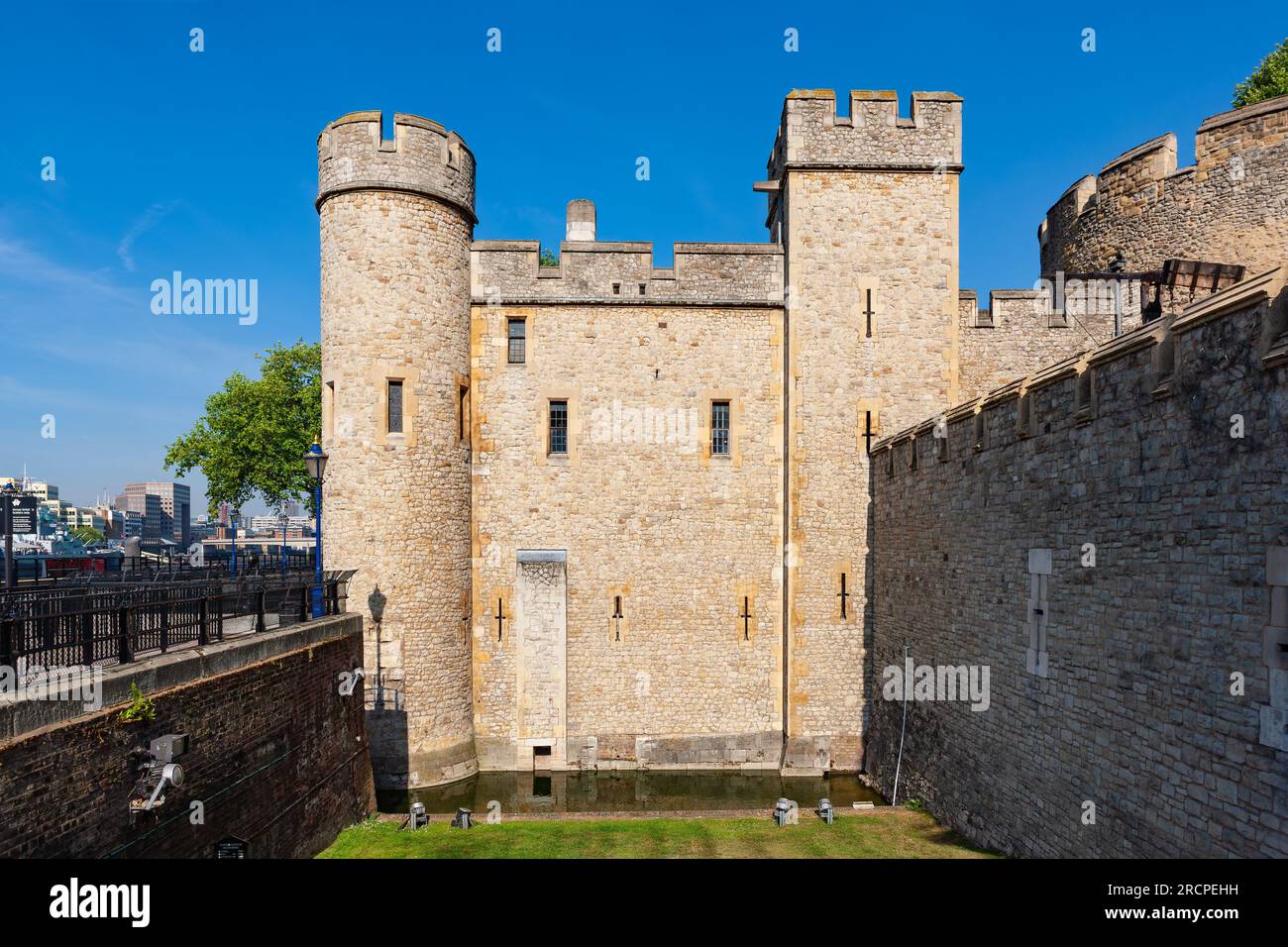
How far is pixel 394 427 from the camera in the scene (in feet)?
50.7

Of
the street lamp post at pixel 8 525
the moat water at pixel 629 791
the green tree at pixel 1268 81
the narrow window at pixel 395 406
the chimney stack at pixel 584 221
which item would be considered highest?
the green tree at pixel 1268 81

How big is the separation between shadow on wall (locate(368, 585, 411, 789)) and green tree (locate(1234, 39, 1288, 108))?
24.8m

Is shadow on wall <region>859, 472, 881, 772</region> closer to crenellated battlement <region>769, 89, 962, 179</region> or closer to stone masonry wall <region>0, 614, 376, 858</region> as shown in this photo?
crenellated battlement <region>769, 89, 962, 179</region>

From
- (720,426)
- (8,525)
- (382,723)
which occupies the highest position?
(720,426)

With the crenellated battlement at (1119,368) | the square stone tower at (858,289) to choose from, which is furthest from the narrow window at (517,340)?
the crenellated battlement at (1119,368)

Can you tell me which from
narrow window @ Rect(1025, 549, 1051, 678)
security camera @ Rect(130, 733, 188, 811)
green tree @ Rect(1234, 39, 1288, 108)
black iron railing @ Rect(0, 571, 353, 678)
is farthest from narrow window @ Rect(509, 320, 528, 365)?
green tree @ Rect(1234, 39, 1288, 108)

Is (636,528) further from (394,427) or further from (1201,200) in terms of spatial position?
(1201,200)

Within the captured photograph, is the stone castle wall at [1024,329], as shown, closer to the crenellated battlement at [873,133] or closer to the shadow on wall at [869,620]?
the crenellated battlement at [873,133]

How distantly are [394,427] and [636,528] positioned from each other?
5.99 metres

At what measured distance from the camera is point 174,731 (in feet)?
25.4

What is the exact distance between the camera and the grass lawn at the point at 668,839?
35.0 feet

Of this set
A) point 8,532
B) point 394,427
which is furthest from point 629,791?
point 8,532

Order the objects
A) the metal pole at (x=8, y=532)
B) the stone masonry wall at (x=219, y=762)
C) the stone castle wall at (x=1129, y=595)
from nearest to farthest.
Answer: the stone castle wall at (x=1129, y=595)
the stone masonry wall at (x=219, y=762)
the metal pole at (x=8, y=532)

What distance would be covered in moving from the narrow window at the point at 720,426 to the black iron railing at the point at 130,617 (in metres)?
8.97
